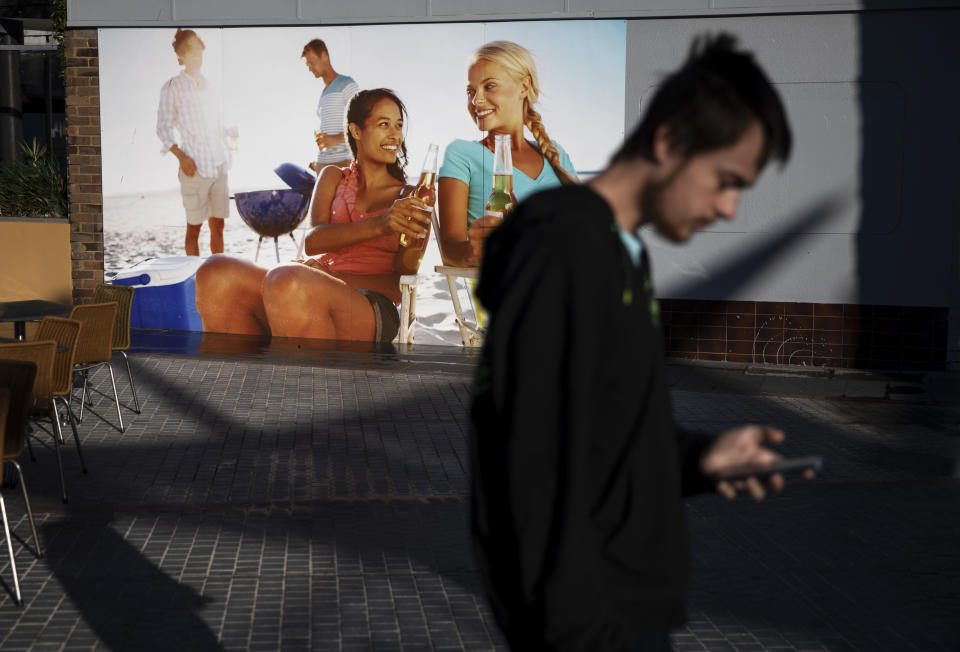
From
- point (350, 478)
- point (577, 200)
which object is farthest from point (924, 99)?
point (577, 200)

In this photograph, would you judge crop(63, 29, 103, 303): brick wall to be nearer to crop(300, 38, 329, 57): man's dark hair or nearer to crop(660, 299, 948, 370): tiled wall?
crop(300, 38, 329, 57): man's dark hair

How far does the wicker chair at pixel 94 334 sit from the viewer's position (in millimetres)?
7211

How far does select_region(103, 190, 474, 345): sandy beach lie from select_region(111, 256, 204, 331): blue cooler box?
0.11 metres

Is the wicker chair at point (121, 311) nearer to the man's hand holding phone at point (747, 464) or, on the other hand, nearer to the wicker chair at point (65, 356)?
the wicker chair at point (65, 356)

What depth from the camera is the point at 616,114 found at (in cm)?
1145

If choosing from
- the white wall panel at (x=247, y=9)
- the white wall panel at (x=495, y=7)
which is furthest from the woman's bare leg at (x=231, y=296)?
the white wall panel at (x=495, y=7)

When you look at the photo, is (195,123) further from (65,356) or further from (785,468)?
(785,468)

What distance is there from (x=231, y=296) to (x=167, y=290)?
0.84 meters

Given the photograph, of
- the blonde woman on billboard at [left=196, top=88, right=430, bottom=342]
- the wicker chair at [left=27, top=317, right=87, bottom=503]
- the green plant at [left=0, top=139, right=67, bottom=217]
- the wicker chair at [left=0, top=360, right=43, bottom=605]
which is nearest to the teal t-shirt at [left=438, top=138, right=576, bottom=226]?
the blonde woman on billboard at [left=196, top=88, right=430, bottom=342]

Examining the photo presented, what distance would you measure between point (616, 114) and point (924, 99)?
3074mm

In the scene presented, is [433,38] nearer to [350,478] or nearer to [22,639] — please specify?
[350,478]

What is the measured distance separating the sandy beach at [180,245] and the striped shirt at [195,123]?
514 millimetres

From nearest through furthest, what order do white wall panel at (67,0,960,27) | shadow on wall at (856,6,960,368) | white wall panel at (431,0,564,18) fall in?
shadow on wall at (856,6,960,368) < white wall panel at (67,0,960,27) < white wall panel at (431,0,564,18)

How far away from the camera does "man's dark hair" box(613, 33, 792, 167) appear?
1725 mm
